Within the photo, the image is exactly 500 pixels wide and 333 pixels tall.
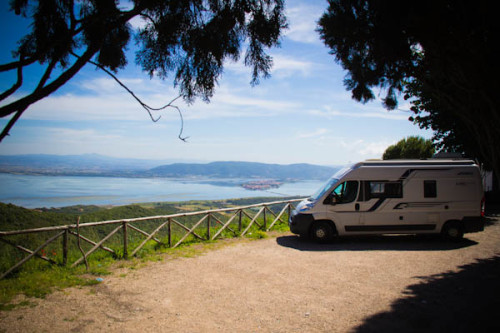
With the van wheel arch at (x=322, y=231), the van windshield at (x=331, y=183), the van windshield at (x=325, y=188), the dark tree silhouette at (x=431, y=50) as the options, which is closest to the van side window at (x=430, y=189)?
the van windshield at (x=331, y=183)

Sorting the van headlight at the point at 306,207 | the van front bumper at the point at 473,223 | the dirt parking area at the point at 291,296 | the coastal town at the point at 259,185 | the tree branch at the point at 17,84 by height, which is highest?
the tree branch at the point at 17,84

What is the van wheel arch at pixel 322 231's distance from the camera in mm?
9656

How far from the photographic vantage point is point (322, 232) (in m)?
9.67

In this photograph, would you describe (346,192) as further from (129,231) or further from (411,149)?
(411,149)

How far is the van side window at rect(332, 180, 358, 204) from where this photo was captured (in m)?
9.58

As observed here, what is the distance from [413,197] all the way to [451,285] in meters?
4.17

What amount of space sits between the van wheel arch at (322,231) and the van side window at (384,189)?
5.02 feet

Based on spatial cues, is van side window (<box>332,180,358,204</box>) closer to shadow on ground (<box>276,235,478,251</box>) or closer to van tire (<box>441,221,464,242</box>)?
shadow on ground (<box>276,235,478,251</box>)

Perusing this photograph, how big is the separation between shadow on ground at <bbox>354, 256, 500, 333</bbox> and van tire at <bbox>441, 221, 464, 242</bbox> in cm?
330

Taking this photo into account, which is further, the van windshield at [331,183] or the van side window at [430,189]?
the van windshield at [331,183]

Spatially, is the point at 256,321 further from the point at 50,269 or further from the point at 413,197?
the point at 413,197

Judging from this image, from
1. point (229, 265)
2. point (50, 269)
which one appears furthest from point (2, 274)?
point (229, 265)

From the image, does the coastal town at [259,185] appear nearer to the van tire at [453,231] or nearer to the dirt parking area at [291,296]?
the van tire at [453,231]

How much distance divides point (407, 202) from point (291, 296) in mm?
6059
